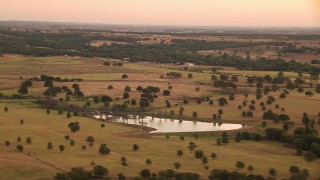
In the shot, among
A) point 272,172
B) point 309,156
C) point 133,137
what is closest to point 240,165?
point 272,172

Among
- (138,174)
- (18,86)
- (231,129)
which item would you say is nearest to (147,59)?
(18,86)

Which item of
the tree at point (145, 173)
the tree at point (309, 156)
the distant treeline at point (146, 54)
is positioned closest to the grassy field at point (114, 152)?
the tree at point (309, 156)

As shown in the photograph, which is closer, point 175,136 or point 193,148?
point 193,148

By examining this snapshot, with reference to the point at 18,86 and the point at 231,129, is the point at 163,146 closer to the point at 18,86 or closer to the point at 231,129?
the point at 231,129

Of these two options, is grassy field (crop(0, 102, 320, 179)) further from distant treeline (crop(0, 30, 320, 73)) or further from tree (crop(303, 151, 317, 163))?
distant treeline (crop(0, 30, 320, 73))

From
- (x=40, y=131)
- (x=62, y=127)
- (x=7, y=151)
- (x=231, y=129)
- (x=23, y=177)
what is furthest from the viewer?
(x=231, y=129)

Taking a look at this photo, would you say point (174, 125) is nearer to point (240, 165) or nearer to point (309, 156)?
point (309, 156)

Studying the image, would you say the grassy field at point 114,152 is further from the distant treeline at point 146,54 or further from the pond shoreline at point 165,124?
the distant treeline at point 146,54

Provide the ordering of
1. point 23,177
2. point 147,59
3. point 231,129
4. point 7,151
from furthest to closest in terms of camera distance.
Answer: point 147,59 < point 231,129 < point 7,151 < point 23,177
